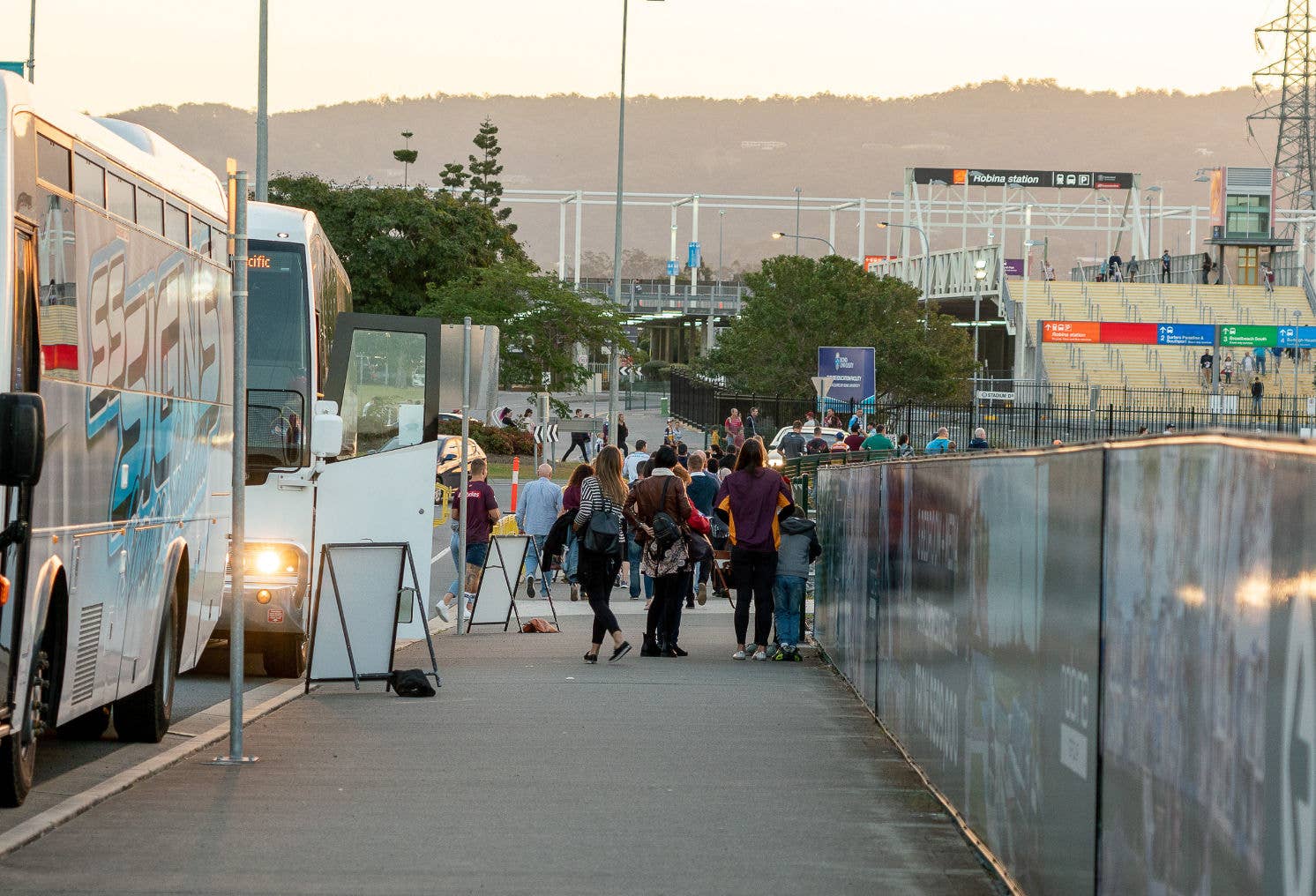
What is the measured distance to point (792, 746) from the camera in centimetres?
980

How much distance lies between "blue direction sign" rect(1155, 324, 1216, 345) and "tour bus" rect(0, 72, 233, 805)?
56.8 m

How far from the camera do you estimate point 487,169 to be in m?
108

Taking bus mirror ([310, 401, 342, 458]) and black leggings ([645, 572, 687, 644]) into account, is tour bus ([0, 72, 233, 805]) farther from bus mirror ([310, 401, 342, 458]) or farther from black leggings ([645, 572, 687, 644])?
black leggings ([645, 572, 687, 644])

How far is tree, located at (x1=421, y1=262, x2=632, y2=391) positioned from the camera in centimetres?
4850

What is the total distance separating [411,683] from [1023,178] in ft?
328

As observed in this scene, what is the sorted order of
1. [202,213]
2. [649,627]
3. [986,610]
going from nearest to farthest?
[986,610] < [202,213] < [649,627]

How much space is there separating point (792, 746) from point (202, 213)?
15.4 feet

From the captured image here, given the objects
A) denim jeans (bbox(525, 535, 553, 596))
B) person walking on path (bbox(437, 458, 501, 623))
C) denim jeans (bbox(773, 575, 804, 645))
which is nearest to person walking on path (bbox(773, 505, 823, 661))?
denim jeans (bbox(773, 575, 804, 645))

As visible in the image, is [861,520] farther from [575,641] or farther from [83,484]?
[575,641]

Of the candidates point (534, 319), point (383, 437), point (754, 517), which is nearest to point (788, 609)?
point (754, 517)

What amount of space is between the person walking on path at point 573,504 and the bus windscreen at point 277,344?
2.69 meters

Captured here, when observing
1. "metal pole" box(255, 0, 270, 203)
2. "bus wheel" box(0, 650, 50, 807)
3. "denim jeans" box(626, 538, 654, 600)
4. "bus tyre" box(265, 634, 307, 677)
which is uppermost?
"metal pole" box(255, 0, 270, 203)

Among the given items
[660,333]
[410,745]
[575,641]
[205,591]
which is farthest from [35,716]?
[660,333]

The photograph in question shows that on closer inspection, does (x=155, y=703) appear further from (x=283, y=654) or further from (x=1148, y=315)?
(x=1148, y=315)
